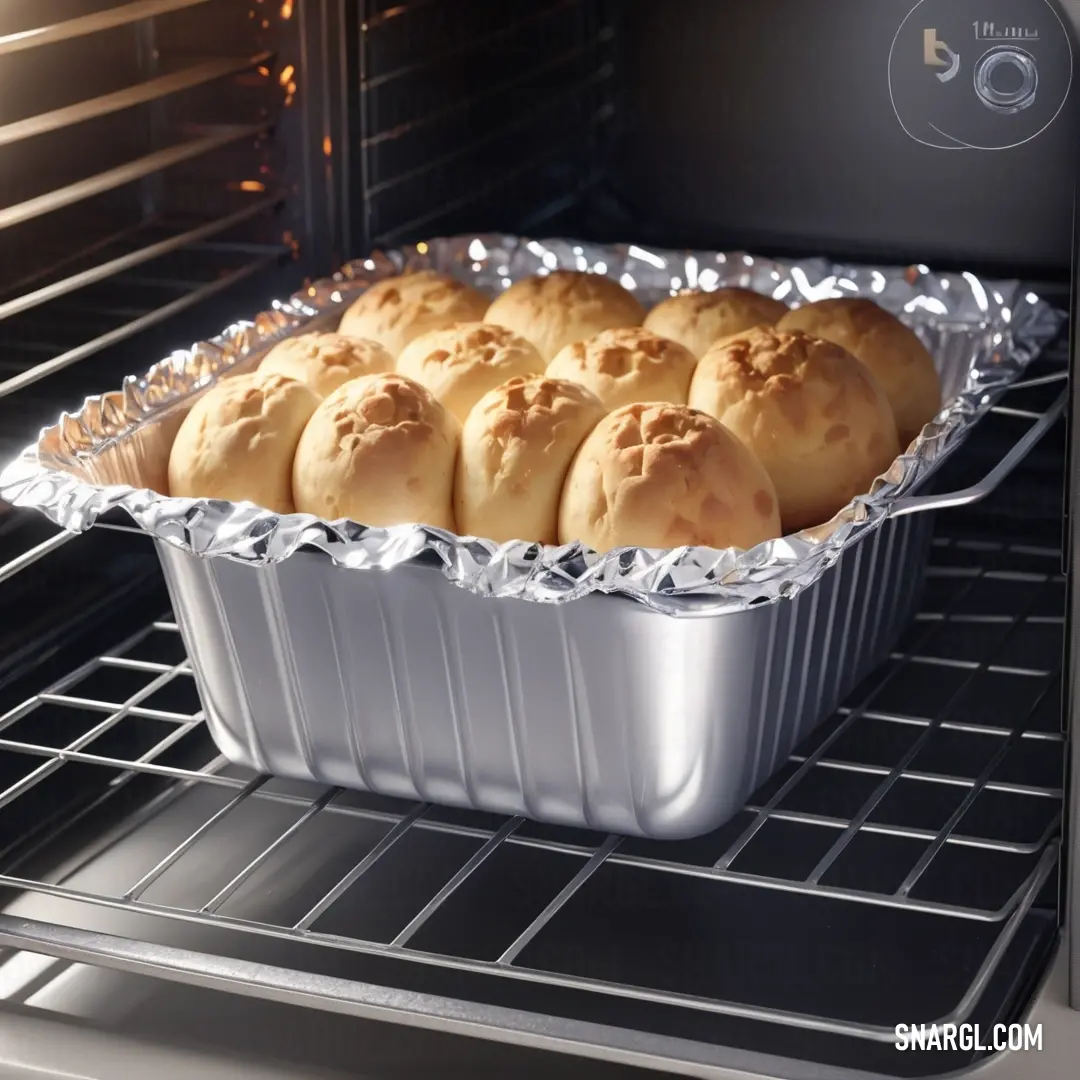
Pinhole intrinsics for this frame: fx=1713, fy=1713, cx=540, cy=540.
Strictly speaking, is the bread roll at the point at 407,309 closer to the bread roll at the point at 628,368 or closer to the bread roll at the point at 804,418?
the bread roll at the point at 628,368

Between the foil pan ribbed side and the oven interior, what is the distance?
3 cm

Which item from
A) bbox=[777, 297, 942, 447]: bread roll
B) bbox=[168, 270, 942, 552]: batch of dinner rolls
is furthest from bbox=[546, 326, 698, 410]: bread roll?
bbox=[777, 297, 942, 447]: bread roll

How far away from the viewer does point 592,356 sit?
116 cm

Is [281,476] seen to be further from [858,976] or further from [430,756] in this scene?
[858,976]

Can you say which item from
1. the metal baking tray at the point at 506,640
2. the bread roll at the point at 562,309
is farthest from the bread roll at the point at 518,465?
the bread roll at the point at 562,309

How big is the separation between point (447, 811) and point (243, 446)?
26 centimetres

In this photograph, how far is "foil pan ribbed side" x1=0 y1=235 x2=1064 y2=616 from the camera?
853mm

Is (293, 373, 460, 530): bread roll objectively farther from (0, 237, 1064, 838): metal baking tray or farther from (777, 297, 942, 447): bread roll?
(777, 297, 942, 447): bread roll

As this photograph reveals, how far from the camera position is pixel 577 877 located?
93cm

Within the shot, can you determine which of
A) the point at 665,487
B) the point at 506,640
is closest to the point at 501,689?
the point at 506,640

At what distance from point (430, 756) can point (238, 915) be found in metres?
0.14

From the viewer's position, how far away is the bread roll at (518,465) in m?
1.01

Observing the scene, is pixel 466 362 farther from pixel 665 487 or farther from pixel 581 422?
pixel 665 487

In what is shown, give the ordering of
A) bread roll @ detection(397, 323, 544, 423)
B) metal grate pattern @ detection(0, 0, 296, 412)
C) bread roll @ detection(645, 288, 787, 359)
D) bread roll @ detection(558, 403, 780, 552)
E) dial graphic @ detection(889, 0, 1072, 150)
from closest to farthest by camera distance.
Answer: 1. dial graphic @ detection(889, 0, 1072, 150)
2. bread roll @ detection(558, 403, 780, 552)
3. metal grate pattern @ detection(0, 0, 296, 412)
4. bread roll @ detection(397, 323, 544, 423)
5. bread roll @ detection(645, 288, 787, 359)
